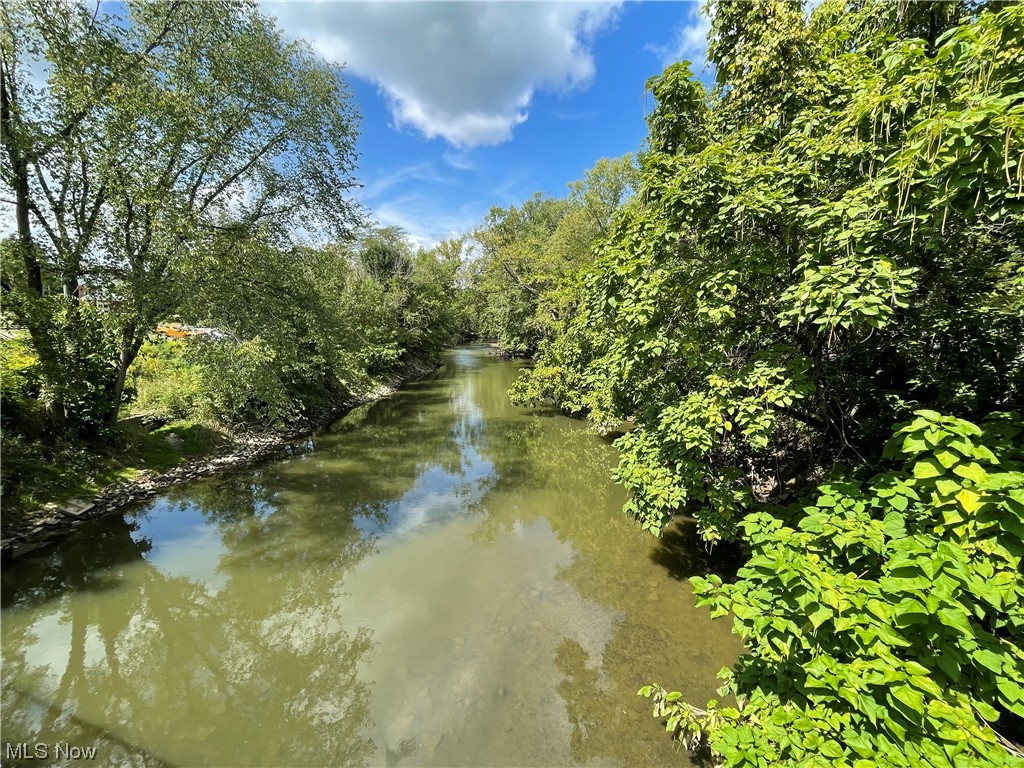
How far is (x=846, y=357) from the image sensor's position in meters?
5.95

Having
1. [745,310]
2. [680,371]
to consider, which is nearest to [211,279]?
[680,371]

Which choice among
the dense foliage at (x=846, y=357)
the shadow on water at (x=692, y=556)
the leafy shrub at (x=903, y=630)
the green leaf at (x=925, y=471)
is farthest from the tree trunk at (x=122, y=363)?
the green leaf at (x=925, y=471)

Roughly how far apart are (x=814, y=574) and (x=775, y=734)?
1.01 m

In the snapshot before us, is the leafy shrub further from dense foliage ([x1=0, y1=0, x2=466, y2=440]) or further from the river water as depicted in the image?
dense foliage ([x1=0, y1=0, x2=466, y2=440])

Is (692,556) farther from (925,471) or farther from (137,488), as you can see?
(137,488)

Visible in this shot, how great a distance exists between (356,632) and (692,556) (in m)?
5.48

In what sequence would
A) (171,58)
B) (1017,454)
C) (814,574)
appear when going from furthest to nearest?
(171,58)
(1017,454)
(814,574)

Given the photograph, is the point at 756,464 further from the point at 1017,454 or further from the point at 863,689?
the point at 863,689

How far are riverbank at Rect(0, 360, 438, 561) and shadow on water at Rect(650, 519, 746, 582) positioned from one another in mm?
10806

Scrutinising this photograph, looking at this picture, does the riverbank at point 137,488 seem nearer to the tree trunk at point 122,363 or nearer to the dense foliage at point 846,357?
the tree trunk at point 122,363

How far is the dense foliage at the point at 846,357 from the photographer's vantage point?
2.42 metres

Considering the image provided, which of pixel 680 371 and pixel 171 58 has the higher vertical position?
pixel 171 58

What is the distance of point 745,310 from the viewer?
17.6ft

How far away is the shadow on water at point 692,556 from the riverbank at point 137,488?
10806 millimetres
